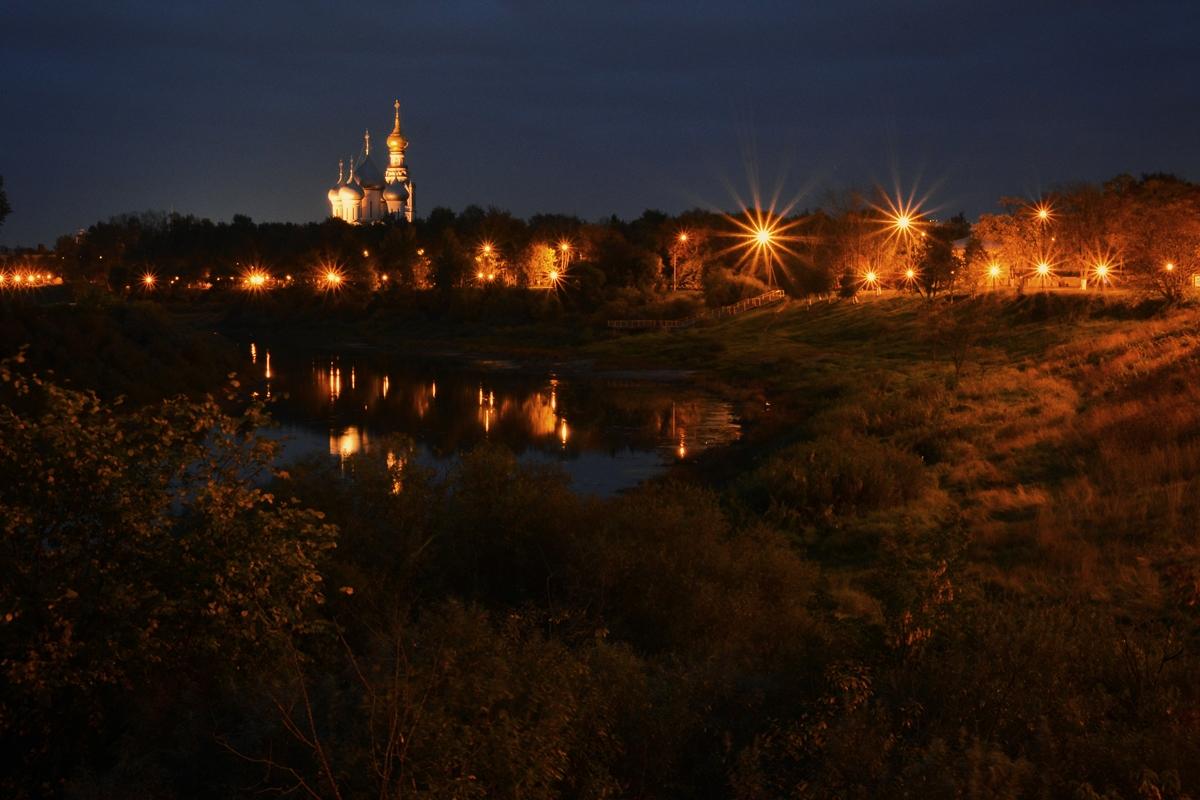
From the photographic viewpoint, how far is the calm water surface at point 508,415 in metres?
31.7

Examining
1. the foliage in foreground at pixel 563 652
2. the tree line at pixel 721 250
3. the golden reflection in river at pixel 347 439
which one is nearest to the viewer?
the foliage in foreground at pixel 563 652

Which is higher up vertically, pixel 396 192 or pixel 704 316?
pixel 396 192

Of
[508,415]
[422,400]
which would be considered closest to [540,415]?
[508,415]

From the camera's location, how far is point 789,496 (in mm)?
20578

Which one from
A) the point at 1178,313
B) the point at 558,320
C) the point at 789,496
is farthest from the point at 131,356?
the point at 558,320

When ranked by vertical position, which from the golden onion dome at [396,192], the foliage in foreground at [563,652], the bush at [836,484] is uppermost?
the golden onion dome at [396,192]

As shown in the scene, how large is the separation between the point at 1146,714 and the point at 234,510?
735 cm

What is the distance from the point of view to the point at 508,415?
42062mm

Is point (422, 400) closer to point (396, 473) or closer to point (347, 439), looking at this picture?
point (347, 439)

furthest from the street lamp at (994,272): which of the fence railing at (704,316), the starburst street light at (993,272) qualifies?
the fence railing at (704,316)

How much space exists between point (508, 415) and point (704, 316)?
115 ft

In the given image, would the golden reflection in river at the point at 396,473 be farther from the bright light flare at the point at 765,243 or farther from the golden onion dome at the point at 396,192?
the golden onion dome at the point at 396,192

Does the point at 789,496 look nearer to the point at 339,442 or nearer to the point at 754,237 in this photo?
the point at 339,442

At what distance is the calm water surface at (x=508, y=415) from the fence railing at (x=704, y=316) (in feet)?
47.8
